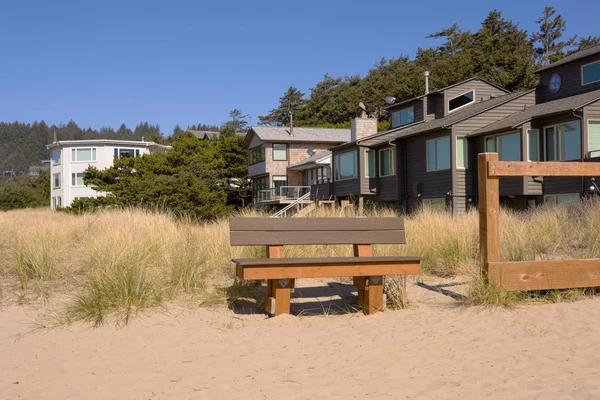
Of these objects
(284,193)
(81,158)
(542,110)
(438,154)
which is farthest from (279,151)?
(542,110)

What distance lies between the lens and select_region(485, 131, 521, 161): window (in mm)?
23953

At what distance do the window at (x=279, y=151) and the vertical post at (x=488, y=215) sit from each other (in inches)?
1622

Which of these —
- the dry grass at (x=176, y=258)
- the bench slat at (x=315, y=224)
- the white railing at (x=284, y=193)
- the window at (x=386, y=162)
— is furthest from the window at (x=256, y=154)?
the bench slat at (x=315, y=224)

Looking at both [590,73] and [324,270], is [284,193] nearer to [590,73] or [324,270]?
[590,73]

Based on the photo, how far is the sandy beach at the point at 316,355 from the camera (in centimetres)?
439

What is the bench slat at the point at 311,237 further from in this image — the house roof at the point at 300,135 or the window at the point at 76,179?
the window at the point at 76,179

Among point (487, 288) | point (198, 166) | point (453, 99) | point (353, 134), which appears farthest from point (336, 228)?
point (198, 166)

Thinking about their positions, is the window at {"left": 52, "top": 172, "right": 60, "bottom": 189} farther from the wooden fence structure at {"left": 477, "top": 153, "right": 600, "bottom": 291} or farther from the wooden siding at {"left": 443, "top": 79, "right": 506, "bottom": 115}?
the wooden fence structure at {"left": 477, "top": 153, "right": 600, "bottom": 291}

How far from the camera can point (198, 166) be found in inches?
1689

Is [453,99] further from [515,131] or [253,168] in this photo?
[253,168]

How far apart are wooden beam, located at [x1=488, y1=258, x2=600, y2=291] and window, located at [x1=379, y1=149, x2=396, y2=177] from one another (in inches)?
960

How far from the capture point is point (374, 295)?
22.6 ft

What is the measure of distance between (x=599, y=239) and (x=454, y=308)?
3044 mm

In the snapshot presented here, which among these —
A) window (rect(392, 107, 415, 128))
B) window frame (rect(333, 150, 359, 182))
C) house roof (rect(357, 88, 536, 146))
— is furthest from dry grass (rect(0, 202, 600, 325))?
window frame (rect(333, 150, 359, 182))
